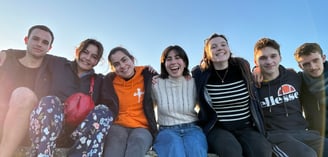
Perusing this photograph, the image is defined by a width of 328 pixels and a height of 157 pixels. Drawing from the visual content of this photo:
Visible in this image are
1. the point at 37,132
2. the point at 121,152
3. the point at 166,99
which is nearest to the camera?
the point at 37,132

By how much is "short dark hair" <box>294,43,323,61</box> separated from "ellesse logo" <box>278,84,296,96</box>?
1.92 ft

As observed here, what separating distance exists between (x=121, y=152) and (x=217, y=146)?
118 centimetres

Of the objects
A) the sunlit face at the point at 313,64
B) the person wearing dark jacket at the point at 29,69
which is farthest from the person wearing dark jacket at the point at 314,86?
the person wearing dark jacket at the point at 29,69

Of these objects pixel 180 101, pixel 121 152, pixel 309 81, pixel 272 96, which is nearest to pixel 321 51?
pixel 309 81

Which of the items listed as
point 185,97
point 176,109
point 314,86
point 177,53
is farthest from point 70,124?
point 314,86

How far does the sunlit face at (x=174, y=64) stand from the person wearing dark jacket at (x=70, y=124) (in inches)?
39.3

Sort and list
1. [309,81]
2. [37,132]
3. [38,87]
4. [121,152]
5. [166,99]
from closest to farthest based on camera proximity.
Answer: [37,132]
[121,152]
[38,87]
[166,99]
[309,81]

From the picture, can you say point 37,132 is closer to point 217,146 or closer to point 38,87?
point 38,87

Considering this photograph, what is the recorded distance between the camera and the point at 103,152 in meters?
3.79

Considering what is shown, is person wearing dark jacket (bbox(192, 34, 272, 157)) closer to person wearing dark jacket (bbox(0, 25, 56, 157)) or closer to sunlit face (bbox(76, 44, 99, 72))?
sunlit face (bbox(76, 44, 99, 72))

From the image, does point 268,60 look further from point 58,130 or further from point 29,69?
point 29,69

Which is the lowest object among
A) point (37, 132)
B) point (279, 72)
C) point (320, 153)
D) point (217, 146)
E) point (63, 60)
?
point (320, 153)

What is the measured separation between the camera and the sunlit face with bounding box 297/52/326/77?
485 cm

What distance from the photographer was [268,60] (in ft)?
15.5
